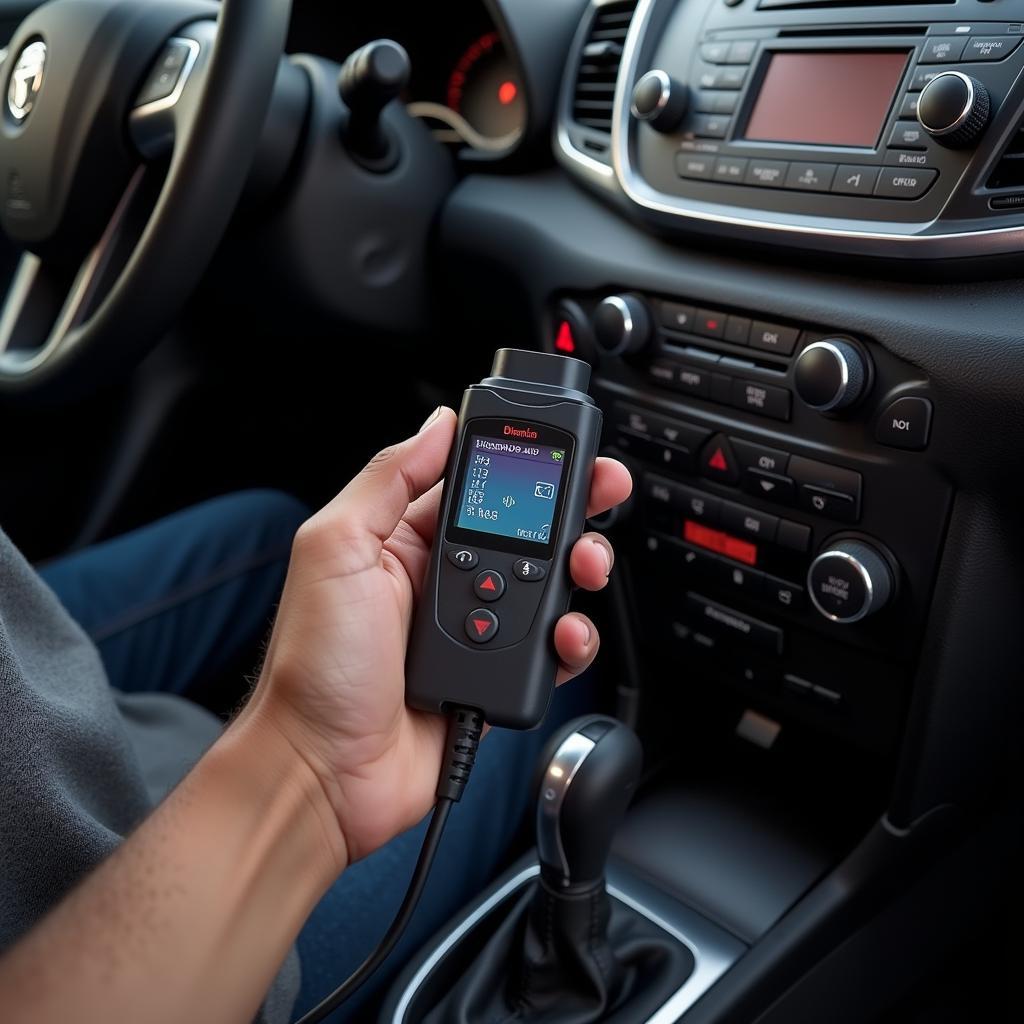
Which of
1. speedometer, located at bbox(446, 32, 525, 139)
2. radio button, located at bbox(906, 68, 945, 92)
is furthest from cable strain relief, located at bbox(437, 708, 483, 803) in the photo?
speedometer, located at bbox(446, 32, 525, 139)

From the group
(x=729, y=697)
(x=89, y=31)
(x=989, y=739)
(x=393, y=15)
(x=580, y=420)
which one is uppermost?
(x=393, y=15)

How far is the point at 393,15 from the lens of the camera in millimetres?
1493

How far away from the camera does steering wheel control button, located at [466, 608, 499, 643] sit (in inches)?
28.0

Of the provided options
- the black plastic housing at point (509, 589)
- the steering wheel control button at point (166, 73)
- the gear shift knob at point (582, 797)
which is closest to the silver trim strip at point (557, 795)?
the gear shift knob at point (582, 797)

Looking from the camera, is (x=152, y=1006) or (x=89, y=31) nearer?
(x=152, y=1006)

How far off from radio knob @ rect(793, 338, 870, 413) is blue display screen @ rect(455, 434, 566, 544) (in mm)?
219

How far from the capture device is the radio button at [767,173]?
0.88m

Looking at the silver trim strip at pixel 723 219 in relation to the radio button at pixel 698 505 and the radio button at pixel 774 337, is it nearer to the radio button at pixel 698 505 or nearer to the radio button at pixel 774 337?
the radio button at pixel 774 337

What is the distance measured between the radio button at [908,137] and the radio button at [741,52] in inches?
7.0

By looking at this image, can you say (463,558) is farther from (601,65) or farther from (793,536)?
(601,65)

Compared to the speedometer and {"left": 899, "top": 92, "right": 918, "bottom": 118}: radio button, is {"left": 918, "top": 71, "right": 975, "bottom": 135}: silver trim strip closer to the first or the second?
{"left": 899, "top": 92, "right": 918, "bottom": 118}: radio button

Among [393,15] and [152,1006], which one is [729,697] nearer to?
[152,1006]

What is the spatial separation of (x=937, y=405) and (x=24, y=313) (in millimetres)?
969

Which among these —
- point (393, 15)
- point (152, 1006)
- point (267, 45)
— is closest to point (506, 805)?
point (152, 1006)
